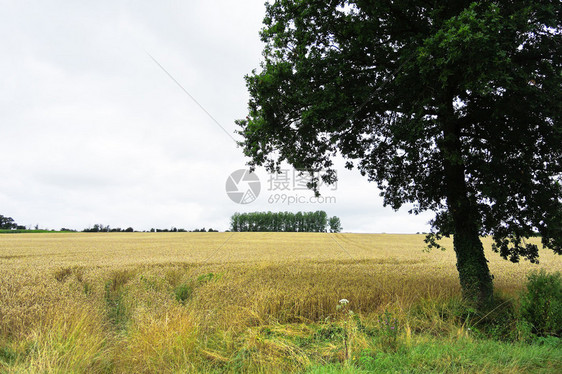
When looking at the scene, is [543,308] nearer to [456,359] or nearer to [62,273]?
[456,359]

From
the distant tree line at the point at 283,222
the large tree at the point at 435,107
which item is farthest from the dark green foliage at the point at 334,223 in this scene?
the large tree at the point at 435,107

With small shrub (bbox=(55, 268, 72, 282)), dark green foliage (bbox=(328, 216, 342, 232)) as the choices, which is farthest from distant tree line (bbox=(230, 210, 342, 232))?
small shrub (bbox=(55, 268, 72, 282))

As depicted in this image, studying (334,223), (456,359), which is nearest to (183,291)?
(456,359)

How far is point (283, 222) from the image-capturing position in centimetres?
9838

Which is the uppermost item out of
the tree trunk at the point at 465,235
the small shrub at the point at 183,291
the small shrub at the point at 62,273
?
the tree trunk at the point at 465,235

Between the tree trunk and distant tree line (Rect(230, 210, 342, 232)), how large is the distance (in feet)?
268

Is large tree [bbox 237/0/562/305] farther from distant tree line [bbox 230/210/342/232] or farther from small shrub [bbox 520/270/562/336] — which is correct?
distant tree line [bbox 230/210/342/232]

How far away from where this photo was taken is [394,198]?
1108cm

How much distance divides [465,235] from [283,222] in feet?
294

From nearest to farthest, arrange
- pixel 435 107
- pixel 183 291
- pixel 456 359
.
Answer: pixel 456 359 < pixel 435 107 < pixel 183 291

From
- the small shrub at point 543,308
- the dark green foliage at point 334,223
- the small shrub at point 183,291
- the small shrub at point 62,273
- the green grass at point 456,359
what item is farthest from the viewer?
the dark green foliage at point 334,223

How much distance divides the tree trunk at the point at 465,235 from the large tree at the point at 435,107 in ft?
0.11

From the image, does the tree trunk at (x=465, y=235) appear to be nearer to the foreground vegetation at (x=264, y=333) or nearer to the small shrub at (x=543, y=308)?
the foreground vegetation at (x=264, y=333)

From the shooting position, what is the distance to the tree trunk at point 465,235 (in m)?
8.84
